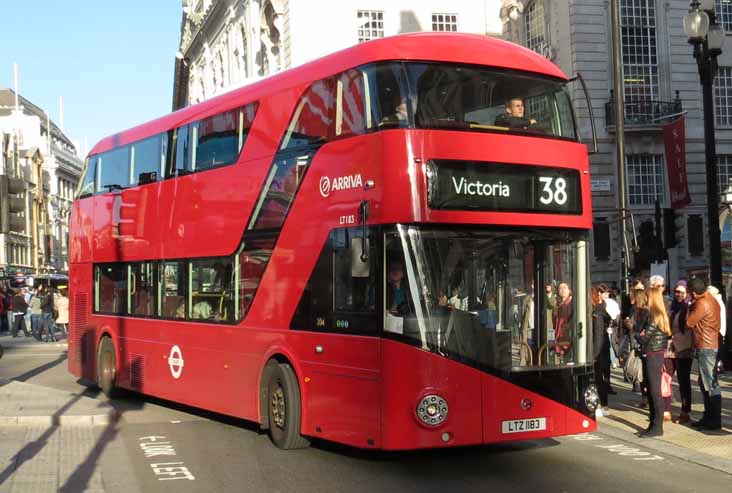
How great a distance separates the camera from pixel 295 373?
11.3 metres

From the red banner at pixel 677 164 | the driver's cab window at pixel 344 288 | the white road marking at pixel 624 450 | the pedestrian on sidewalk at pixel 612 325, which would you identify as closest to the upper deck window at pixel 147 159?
the driver's cab window at pixel 344 288

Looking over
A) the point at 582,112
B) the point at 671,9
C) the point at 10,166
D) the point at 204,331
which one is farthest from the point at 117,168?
the point at 10,166

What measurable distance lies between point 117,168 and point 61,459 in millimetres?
6969

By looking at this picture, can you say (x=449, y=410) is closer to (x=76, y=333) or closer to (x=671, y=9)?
(x=76, y=333)

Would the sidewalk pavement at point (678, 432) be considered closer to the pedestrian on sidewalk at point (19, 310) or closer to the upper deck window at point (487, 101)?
the upper deck window at point (487, 101)

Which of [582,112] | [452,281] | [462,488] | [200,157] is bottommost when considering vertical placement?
[462,488]

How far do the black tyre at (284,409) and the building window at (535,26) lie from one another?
1386 inches

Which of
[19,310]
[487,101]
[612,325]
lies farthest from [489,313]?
[19,310]

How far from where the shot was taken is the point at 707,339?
12.0 meters

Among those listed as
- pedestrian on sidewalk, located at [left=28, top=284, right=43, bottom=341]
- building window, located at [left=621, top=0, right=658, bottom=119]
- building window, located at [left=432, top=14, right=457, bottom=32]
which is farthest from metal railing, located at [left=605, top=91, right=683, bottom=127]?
pedestrian on sidewalk, located at [left=28, top=284, right=43, bottom=341]

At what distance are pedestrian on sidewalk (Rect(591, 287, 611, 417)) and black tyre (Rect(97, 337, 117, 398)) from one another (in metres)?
7.73

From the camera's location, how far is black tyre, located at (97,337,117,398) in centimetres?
1694

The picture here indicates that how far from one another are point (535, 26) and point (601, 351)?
109 feet

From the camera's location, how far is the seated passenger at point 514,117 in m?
10.2
